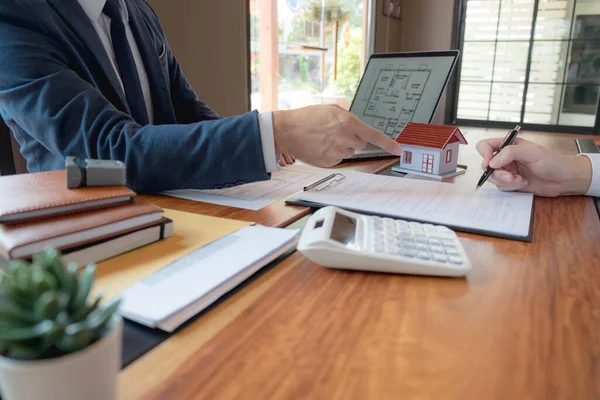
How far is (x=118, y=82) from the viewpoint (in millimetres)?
879

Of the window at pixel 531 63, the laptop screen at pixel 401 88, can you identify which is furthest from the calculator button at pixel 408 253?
the window at pixel 531 63

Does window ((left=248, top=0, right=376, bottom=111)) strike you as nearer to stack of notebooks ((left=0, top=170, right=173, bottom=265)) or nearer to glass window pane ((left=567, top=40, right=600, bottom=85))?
glass window pane ((left=567, top=40, right=600, bottom=85))

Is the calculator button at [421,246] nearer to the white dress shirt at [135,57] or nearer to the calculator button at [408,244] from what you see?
the calculator button at [408,244]

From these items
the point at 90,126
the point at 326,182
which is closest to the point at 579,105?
the point at 326,182

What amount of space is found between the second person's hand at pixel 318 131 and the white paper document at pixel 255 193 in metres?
0.10

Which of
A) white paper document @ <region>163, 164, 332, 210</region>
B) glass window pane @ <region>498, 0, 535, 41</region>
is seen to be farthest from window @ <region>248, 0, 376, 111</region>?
white paper document @ <region>163, 164, 332, 210</region>

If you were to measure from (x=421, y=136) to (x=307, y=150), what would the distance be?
0.37 meters

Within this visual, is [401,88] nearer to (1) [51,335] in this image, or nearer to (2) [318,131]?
(2) [318,131]

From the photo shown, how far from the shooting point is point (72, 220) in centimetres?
47

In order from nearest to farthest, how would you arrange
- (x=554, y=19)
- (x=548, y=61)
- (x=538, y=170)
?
(x=538, y=170) → (x=554, y=19) → (x=548, y=61)

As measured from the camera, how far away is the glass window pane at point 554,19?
167 inches

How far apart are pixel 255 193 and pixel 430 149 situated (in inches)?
15.8

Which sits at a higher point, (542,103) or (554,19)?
(554,19)

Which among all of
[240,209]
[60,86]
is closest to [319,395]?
[240,209]
